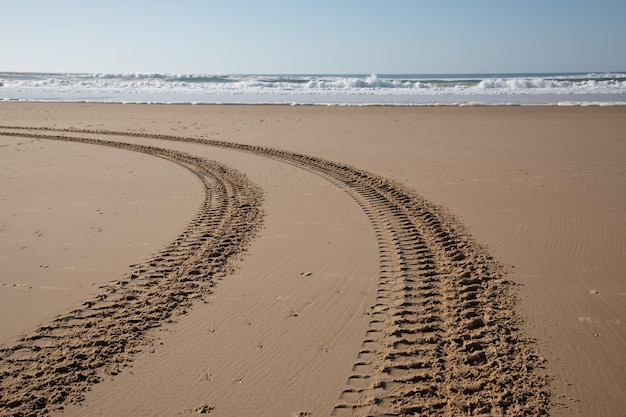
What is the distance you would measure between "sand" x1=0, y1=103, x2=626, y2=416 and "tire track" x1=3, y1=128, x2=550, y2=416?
1 centimetres

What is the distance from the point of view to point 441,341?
3457 millimetres

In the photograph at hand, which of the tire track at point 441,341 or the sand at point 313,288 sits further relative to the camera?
the sand at point 313,288

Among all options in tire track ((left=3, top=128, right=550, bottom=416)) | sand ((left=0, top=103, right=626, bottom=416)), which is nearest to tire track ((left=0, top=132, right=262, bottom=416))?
sand ((left=0, top=103, right=626, bottom=416))

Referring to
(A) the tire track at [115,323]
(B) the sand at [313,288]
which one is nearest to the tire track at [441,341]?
(B) the sand at [313,288]

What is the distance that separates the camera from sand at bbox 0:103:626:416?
298 centimetres

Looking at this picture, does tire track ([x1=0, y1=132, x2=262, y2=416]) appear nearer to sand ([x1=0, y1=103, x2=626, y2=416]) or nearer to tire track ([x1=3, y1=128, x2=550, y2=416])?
sand ([x1=0, y1=103, x2=626, y2=416])

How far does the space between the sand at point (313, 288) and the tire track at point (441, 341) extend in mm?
14

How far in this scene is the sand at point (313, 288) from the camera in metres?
2.98

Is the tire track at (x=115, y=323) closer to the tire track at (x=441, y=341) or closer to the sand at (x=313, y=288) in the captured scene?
the sand at (x=313, y=288)

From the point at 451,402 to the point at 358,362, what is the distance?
63 cm

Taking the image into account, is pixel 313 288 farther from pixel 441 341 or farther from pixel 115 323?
pixel 115 323

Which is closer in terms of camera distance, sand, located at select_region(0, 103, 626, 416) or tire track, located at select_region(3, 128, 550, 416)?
tire track, located at select_region(3, 128, 550, 416)

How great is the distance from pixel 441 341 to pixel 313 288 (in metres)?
1.25

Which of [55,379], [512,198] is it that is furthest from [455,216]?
[55,379]
